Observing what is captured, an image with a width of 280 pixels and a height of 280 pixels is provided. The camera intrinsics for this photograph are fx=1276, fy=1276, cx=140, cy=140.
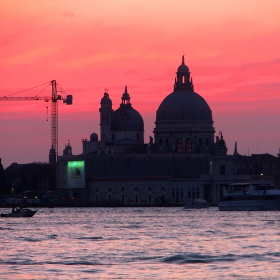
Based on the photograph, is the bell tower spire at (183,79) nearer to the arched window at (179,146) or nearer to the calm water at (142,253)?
the arched window at (179,146)

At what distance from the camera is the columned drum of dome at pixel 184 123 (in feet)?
620

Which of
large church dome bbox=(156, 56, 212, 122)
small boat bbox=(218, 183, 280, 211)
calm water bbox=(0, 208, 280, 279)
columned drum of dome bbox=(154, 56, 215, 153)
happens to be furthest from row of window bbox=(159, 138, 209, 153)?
calm water bbox=(0, 208, 280, 279)

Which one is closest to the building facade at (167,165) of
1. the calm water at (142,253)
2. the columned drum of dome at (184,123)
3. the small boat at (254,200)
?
the columned drum of dome at (184,123)

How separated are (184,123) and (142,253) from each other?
13166 cm

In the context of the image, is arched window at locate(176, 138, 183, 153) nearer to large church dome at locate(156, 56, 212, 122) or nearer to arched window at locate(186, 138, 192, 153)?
arched window at locate(186, 138, 192, 153)

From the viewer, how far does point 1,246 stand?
6344cm

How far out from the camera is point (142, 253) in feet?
191

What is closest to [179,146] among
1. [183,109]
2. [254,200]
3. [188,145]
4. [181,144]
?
[181,144]

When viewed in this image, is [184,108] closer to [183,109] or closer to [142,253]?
[183,109]

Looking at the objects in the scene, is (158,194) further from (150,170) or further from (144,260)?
(144,260)

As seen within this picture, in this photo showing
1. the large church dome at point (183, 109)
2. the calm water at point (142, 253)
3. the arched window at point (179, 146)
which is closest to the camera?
the calm water at point (142, 253)

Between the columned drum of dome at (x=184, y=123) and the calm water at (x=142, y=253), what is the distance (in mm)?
106164

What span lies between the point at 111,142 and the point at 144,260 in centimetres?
14297

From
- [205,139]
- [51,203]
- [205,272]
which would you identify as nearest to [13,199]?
[51,203]
